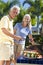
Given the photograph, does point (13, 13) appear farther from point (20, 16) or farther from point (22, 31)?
point (22, 31)

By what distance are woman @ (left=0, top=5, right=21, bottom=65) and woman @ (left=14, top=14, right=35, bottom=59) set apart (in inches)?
4.1

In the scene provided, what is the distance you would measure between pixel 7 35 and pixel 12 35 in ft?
0.34

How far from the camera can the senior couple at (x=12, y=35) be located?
2.97 meters

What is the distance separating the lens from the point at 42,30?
311 centimetres

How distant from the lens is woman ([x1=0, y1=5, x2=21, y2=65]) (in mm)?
2967

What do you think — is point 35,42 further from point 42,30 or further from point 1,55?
point 1,55

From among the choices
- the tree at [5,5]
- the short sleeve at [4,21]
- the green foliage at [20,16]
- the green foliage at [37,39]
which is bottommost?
the green foliage at [37,39]

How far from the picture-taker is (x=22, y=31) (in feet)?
10.1

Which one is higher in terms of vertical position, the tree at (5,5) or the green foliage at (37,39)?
the tree at (5,5)

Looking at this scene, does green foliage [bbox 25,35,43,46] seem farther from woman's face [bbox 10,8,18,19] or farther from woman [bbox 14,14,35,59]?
woman's face [bbox 10,8,18,19]

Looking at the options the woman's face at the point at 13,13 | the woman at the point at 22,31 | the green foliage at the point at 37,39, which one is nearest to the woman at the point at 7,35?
the woman's face at the point at 13,13

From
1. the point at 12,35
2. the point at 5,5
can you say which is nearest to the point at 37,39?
the point at 12,35

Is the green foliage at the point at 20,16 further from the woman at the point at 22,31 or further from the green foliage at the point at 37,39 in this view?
the green foliage at the point at 37,39

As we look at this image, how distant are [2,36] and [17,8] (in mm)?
645
